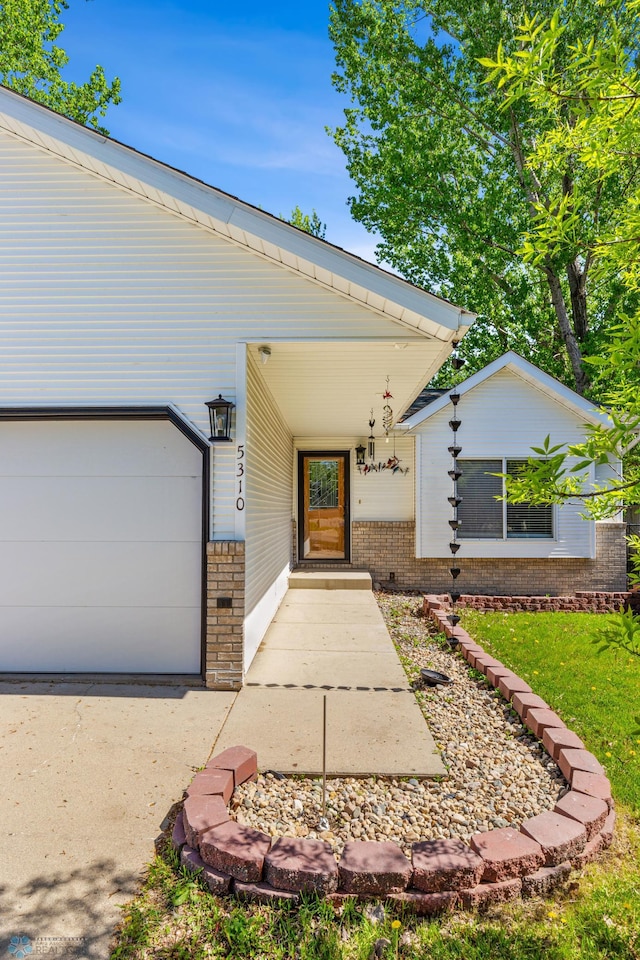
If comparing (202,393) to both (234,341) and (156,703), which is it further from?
(156,703)

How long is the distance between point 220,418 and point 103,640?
2523mm

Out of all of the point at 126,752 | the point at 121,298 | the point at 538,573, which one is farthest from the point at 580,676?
the point at 121,298

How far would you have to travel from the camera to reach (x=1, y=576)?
→ 5039 mm

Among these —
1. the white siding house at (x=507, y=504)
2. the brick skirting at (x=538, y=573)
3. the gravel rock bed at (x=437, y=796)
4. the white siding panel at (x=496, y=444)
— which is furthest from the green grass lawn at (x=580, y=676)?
the white siding panel at (x=496, y=444)

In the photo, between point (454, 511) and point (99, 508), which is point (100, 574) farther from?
point (454, 511)

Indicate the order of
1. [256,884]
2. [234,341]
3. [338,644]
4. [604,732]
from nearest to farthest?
[256,884]
[604,732]
[234,341]
[338,644]

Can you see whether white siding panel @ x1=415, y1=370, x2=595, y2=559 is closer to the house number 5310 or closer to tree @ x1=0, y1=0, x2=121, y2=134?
the house number 5310

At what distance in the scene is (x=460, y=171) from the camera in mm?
15516

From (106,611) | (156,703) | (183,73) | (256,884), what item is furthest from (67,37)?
(256,884)

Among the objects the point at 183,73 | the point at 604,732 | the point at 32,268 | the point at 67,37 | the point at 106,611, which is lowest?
the point at 604,732

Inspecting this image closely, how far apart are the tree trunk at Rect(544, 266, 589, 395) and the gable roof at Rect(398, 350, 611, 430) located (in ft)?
18.6

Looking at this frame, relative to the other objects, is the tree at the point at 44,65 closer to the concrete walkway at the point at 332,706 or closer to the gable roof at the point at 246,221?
the gable roof at the point at 246,221

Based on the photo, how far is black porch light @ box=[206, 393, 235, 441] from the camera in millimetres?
4602

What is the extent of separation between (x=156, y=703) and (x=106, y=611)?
1.16 m
